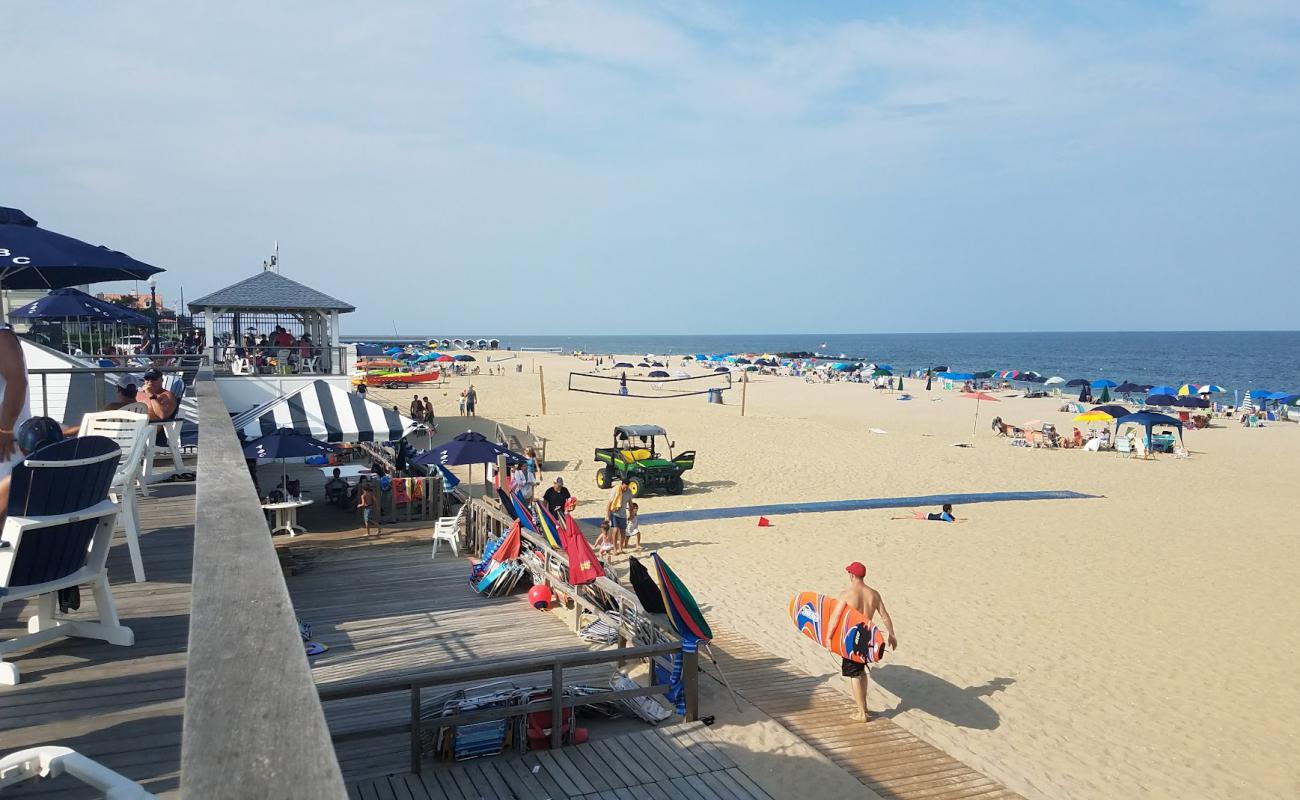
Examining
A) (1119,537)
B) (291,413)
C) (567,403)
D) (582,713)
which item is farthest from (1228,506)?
(567,403)

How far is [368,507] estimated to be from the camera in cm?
1334

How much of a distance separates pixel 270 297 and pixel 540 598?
1281 centimetres

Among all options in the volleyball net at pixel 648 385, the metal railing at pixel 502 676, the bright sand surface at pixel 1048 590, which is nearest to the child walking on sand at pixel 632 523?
the bright sand surface at pixel 1048 590

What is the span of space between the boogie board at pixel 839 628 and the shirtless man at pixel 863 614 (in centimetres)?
8

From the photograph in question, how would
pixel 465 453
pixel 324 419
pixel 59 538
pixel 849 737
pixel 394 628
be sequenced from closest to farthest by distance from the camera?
pixel 59 538, pixel 849 737, pixel 394 628, pixel 324 419, pixel 465 453

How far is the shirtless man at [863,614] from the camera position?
7828 mm

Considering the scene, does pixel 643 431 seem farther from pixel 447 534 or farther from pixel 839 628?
pixel 839 628

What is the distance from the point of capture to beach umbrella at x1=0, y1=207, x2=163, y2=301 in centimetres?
617

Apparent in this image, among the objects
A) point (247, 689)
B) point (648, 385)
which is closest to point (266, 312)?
point (247, 689)

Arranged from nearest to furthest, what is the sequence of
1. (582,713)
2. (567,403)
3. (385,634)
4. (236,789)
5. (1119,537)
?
1. (236,789)
2. (582,713)
3. (385,634)
4. (1119,537)
5. (567,403)

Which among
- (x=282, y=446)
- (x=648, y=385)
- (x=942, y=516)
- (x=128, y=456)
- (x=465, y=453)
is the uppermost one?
(x=128, y=456)

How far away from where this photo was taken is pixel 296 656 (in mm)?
1706

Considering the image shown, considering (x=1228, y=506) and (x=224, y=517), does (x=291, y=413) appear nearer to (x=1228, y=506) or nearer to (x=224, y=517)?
(x=224, y=517)

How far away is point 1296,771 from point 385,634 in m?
8.94
